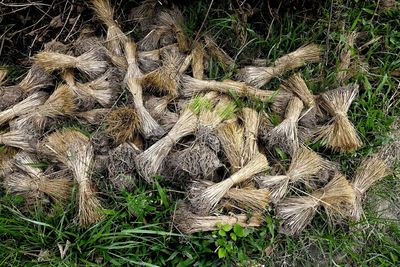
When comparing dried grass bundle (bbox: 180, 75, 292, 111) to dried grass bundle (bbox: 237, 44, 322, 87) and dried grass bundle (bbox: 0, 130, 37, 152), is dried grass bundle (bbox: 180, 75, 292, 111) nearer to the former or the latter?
dried grass bundle (bbox: 237, 44, 322, 87)

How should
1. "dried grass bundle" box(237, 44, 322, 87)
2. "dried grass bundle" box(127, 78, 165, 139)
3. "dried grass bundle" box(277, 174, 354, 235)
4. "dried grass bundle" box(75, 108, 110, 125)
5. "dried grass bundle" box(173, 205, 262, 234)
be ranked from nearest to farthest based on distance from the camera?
1. "dried grass bundle" box(173, 205, 262, 234)
2. "dried grass bundle" box(277, 174, 354, 235)
3. "dried grass bundle" box(127, 78, 165, 139)
4. "dried grass bundle" box(75, 108, 110, 125)
5. "dried grass bundle" box(237, 44, 322, 87)

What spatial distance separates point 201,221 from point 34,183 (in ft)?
2.73

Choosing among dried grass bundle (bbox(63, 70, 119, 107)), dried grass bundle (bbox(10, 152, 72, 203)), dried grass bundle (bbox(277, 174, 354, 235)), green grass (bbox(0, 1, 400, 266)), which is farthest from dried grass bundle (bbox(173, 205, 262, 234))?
dried grass bundle (bbox(63, 70, 119, 107))

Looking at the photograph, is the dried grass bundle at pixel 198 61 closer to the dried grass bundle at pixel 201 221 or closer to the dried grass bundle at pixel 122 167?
the dried grass bundle at pixel 122 167

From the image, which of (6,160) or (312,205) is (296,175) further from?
(6,160)

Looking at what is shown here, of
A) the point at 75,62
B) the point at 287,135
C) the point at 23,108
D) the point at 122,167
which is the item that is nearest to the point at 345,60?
the point at 287,135

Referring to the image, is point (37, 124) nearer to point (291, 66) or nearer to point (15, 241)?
point (15, 241)

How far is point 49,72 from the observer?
279 cm

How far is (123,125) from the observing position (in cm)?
256

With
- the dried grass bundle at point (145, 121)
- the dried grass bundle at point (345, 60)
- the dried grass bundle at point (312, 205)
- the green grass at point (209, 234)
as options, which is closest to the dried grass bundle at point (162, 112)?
the dried grass bundle at point (145, 121)

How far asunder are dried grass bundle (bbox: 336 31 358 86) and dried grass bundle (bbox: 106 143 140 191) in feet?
3.90

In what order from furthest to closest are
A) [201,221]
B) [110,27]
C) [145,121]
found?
1. [110,27]
2. [145,121]
3. [201,221]

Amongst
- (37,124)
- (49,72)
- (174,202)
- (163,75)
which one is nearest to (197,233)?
(174,202)

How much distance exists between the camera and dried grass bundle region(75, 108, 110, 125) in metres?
2.65
